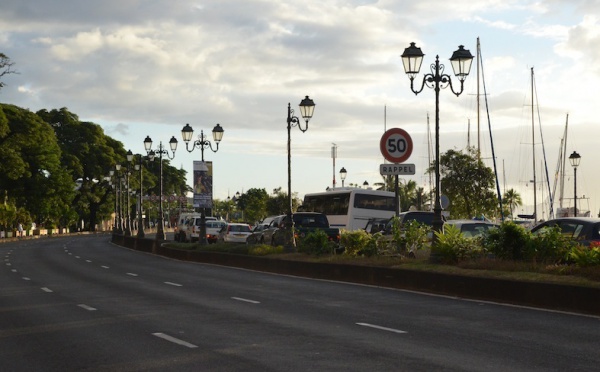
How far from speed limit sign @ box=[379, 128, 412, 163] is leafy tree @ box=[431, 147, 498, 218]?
48.0 m

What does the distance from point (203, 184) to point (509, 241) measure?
29.2 m

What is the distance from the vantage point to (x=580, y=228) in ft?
76.8

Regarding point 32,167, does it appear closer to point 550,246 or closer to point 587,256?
point 550,246

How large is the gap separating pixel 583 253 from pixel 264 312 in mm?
7004

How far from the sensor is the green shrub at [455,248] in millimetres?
25078

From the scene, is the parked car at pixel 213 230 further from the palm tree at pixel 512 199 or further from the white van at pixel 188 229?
the palm tree at pixel 512 199

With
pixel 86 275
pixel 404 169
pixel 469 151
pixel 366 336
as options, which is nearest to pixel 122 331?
pixel 366 336

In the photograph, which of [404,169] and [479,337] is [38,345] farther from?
[404,169]

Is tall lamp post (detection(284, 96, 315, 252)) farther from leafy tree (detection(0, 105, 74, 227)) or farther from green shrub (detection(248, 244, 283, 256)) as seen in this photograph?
leafy tree (detection(0, 105, 74, 227))

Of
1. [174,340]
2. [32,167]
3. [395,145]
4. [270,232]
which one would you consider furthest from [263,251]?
[32,167]

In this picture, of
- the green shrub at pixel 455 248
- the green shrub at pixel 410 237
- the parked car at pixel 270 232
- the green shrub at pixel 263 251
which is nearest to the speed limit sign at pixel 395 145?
the green shrub at pixel 455 248

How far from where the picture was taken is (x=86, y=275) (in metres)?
32.0

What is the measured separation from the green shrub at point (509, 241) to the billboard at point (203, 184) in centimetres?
2802

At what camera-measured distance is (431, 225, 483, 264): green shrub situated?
2508 centimetres
